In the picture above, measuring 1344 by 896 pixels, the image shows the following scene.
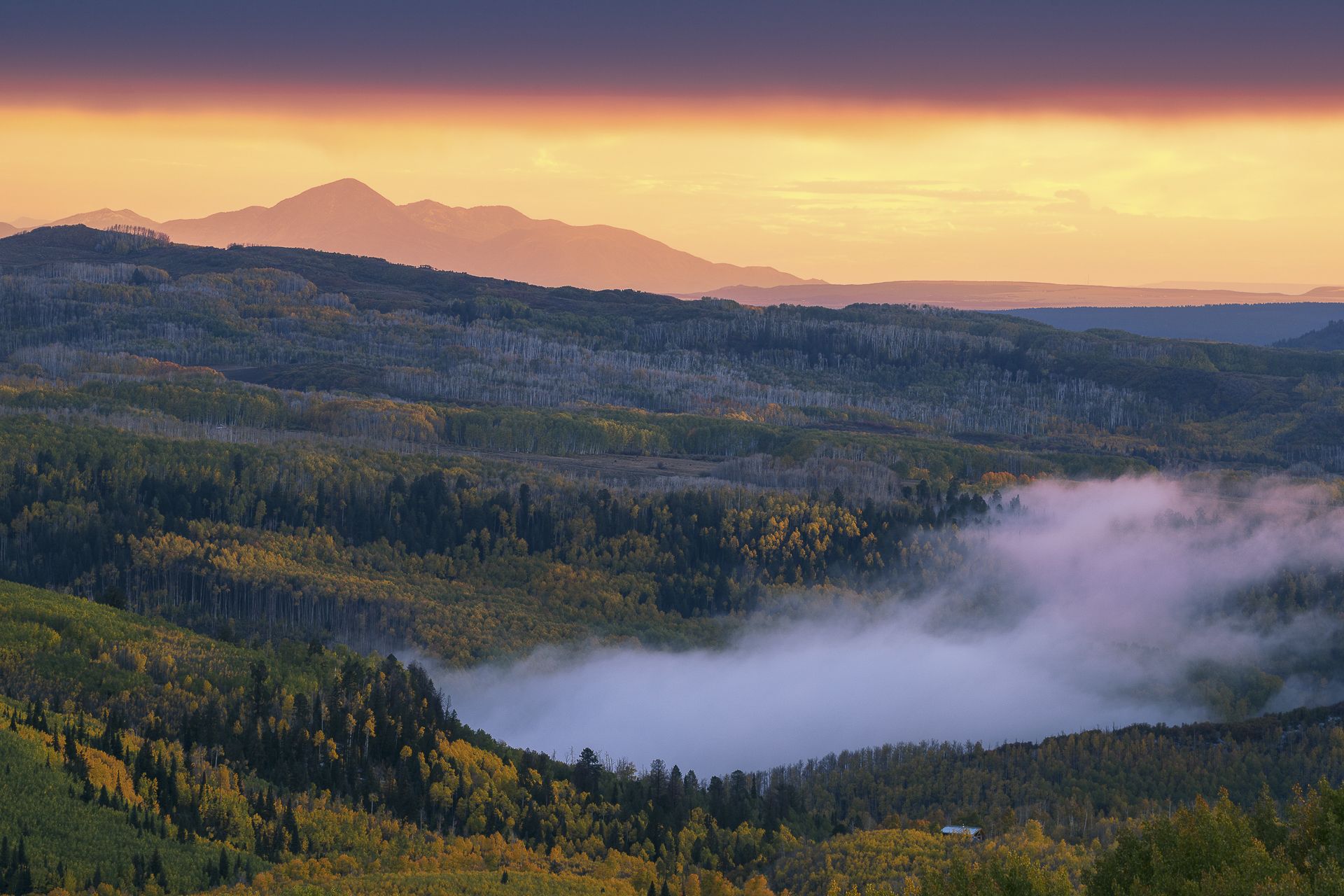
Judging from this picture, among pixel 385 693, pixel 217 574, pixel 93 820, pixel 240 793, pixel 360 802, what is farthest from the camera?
pixel 217 574

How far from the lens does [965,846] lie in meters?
114

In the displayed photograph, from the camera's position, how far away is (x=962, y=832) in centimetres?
11969

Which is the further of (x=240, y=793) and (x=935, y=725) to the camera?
(x=935, y=725)

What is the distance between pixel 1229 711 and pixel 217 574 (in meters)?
107

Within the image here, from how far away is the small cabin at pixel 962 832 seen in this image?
11881cm

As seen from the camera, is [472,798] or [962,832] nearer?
[962,832]

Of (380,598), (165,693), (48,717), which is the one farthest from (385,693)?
(380,598)

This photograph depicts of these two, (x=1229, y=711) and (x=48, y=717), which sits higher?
(x=48, y=717)

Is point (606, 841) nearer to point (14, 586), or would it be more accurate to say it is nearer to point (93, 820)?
point (93, 820)

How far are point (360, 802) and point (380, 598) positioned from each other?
262 ft

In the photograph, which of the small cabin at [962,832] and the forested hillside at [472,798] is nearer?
the forested hillside at [472,798]

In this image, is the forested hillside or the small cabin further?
the small cabin

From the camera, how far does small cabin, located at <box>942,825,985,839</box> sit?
119m

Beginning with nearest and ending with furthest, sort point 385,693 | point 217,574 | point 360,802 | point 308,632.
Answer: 1. point 360,802
2. point 385,693
3. point 308,632
4. point 217,574
